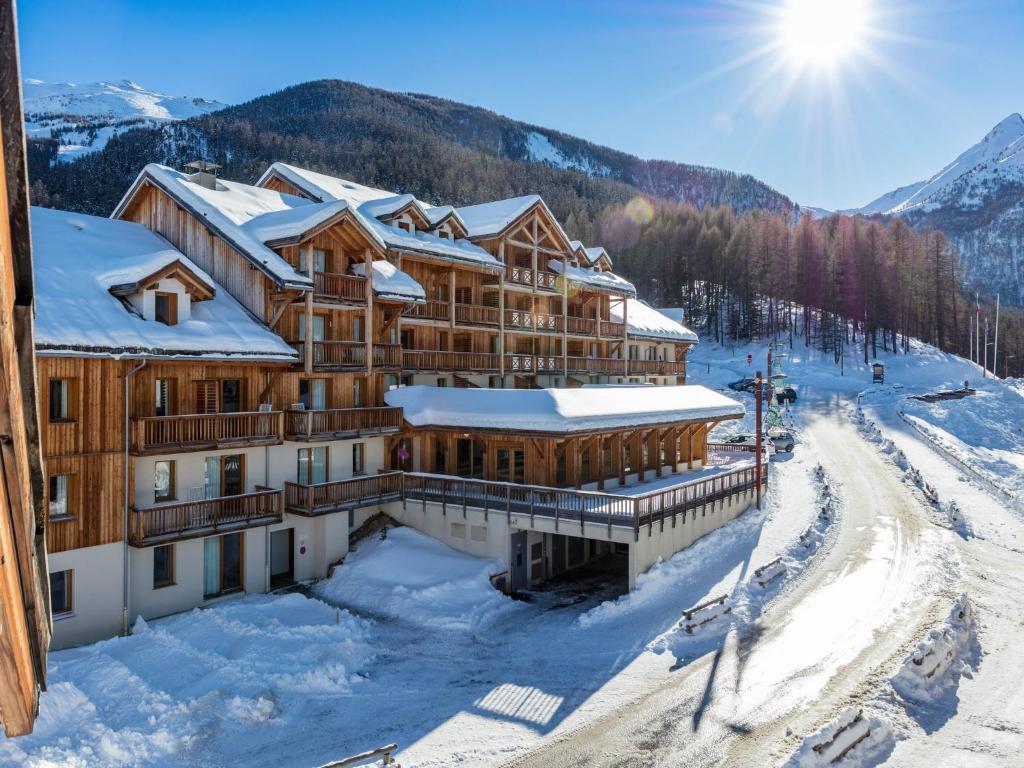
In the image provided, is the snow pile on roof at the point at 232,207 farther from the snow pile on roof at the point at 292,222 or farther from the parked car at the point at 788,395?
the parked car at the point at 788,395

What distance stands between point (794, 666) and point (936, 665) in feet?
11.3

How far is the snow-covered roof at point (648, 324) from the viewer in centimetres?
5178

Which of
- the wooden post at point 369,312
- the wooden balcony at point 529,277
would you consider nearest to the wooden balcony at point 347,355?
the wooden post at point 369,312

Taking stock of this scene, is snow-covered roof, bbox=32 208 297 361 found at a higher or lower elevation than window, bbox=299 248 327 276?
lower

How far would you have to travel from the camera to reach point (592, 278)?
46562 millimetres

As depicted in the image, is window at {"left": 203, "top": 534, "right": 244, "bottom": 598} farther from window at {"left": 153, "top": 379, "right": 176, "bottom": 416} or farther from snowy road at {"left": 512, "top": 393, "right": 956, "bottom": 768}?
snowy road at {"left": 512, "top": 393, "right": 956, "bottom": 768}

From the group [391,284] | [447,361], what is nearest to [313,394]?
[391,284]

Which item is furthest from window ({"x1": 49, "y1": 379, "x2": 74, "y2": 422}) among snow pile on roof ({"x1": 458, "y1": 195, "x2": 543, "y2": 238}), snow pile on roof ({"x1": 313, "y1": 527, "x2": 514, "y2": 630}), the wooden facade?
snow pile on roof ({"x1": 458, "y1": 195, "x2": 543, "y2": 238})

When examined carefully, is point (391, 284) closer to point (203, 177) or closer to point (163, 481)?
point (203, 177)

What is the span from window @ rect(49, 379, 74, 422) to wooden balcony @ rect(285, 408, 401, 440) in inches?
281

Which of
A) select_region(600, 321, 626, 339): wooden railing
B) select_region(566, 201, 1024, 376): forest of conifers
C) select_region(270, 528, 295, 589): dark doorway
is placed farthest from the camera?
select_region(566, 201, 1024, 376): forest of conifers

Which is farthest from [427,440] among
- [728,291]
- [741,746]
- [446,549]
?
[728,291]

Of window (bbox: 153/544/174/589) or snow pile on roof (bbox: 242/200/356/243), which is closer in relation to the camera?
window (bbox: 153/544/174/589)

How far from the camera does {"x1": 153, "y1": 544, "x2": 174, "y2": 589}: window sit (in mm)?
22094
